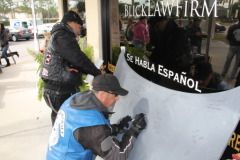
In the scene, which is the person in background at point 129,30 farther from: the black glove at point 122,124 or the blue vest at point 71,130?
the blue vest at point 71,130

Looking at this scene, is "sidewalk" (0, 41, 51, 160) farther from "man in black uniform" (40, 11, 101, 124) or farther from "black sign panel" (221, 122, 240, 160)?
"black sign panel" (221, 122, 240, 160)

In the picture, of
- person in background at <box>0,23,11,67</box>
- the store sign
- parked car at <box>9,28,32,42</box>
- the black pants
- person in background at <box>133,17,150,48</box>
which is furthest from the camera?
parked car at <box>9,28,32,42</box>

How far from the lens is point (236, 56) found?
182 centimetres

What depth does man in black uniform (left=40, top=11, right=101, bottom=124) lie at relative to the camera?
2.71m

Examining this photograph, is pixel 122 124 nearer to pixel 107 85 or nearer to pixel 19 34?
pixel 107 85

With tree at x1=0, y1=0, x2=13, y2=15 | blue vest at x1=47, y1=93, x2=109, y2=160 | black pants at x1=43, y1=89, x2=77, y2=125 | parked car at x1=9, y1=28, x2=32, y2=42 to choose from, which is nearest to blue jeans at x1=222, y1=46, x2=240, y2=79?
blue vest at x1=47, y1=93, x2=109, y2=160

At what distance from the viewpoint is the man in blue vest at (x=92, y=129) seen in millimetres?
1706

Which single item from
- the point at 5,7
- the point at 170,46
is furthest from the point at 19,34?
the point at 170,46

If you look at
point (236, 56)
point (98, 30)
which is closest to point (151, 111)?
point (236, 56)

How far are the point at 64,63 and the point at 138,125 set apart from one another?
126 centimetres

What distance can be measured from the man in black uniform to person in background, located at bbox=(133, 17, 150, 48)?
1.79 feet

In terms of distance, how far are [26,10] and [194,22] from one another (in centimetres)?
3574

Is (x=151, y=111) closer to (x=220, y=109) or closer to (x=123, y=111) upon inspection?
(x=123, y=111)

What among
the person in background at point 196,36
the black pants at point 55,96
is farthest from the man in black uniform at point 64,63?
the person in background at point 196,36
